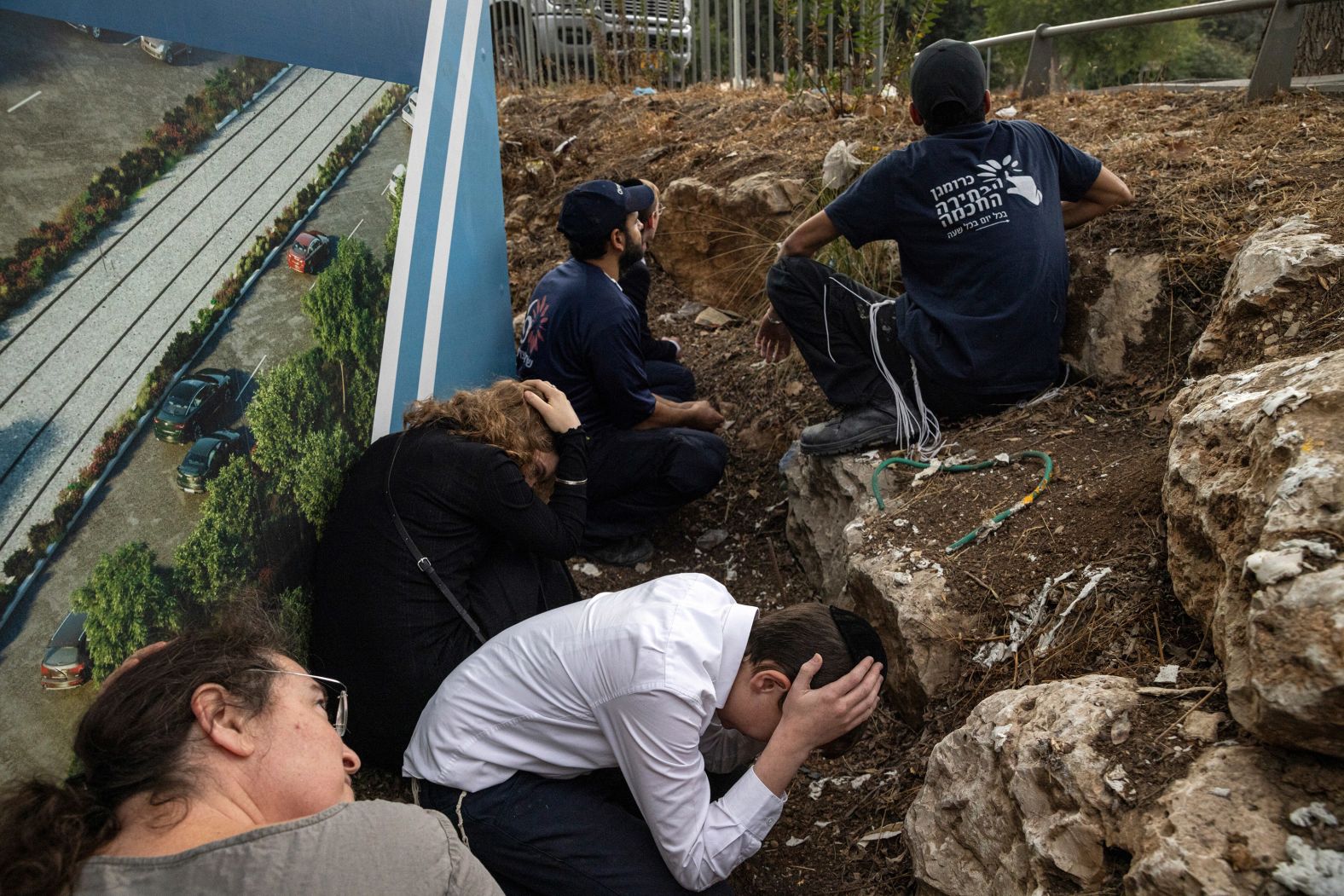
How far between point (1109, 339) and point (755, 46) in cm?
710

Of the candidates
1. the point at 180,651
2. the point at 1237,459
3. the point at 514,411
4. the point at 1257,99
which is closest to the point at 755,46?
the point at 1257,99

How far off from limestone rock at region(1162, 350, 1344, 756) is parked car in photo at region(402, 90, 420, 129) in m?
2.49

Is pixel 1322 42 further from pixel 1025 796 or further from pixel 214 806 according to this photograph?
pixel 214 806

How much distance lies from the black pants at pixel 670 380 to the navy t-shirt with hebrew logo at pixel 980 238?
4.26ft

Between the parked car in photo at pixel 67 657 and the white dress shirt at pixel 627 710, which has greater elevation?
the parked car in photo at pixel 67 657

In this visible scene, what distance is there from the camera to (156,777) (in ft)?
4.33

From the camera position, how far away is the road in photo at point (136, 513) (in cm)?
178

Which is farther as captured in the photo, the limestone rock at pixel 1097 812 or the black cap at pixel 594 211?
the black cap at pixel 594 211

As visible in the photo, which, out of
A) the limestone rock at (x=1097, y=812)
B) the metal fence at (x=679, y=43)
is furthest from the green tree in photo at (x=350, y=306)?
the metal fence at (x=679, y=43)

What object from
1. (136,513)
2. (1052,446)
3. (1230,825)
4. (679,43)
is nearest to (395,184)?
(136,513)

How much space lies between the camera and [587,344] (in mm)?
3820

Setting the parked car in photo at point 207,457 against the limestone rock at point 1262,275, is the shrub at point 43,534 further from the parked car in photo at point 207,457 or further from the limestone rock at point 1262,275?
the limestone rock at point 1262,275

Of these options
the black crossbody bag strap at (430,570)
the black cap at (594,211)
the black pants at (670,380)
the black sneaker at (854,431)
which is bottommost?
the black pants at (670,380)

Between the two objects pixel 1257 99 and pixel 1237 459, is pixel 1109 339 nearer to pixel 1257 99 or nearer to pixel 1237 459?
pixel 1237 459
